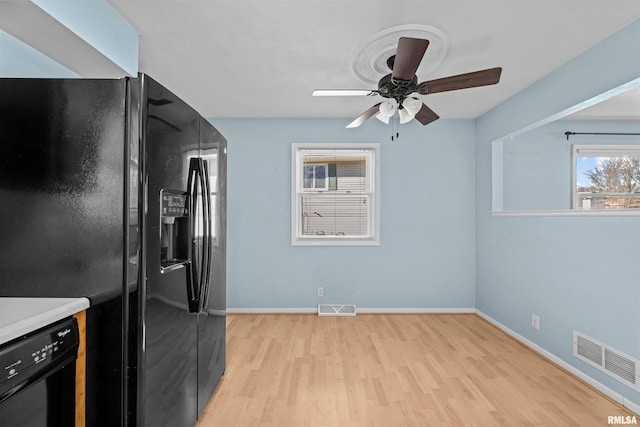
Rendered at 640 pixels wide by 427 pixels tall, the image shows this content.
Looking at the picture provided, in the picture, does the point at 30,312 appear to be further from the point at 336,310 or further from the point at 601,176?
the point at 601,176

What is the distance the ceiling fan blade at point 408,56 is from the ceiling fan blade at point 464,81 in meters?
Result: 0.18

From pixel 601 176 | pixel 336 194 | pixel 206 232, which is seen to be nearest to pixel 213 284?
pixel 206 232

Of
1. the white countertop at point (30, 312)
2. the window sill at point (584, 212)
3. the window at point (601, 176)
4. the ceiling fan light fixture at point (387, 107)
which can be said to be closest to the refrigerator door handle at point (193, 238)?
the white countertop at point (30, 312)

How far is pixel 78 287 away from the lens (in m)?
1.33

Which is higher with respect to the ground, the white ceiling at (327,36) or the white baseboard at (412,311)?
the white ceiling at (327,36)

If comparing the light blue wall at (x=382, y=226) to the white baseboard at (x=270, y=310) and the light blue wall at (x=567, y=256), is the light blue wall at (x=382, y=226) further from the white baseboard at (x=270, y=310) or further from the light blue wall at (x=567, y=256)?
the light blue wall at (x=567, y=256)

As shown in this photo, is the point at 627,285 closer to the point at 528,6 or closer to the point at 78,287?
the point at 528,6

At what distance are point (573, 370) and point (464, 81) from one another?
7.91 feet

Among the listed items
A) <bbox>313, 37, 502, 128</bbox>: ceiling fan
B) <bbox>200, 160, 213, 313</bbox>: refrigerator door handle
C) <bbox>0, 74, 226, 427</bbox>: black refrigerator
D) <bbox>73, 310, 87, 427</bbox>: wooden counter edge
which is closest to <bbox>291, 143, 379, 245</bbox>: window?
<bbox>313, 37, 502, 128</bbox>: ceiling fan

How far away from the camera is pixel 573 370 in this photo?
2.71 metres

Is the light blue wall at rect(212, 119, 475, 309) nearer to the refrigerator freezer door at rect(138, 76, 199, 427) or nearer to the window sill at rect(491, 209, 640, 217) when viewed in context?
the window sill at rect(491, 209, 640, 217)

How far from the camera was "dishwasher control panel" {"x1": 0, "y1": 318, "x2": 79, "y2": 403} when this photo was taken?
2.96 feet

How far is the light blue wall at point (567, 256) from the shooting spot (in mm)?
2260

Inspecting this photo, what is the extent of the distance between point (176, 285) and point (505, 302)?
11.4 ft
